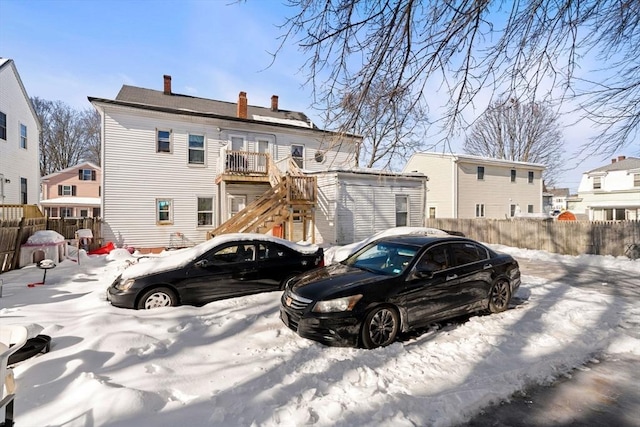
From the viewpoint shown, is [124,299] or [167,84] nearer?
[124,299]

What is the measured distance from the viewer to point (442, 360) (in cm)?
403

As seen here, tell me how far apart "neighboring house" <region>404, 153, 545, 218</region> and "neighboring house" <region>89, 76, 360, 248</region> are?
1252cm

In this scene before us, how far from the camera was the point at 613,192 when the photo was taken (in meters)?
32.6

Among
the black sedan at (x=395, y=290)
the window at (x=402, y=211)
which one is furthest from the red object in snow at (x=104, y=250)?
the window at (x=402, y=211)

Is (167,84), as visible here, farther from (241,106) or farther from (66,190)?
(66,190)

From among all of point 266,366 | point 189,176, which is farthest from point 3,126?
point 266,366

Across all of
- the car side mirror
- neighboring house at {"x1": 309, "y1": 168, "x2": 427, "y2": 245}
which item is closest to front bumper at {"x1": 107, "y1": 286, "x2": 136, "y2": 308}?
the car side mirror

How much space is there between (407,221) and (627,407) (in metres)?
14.5

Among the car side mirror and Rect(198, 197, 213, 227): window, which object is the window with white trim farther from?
the car side mirror

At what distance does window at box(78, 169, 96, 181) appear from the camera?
37469mm

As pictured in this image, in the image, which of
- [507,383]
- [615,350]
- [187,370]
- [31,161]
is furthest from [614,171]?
[31,161]

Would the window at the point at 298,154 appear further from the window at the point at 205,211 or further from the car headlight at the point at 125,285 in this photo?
the car headlight at the point at 125,285

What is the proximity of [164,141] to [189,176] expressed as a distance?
201cm

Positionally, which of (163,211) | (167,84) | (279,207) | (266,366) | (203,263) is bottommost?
(266,366)
